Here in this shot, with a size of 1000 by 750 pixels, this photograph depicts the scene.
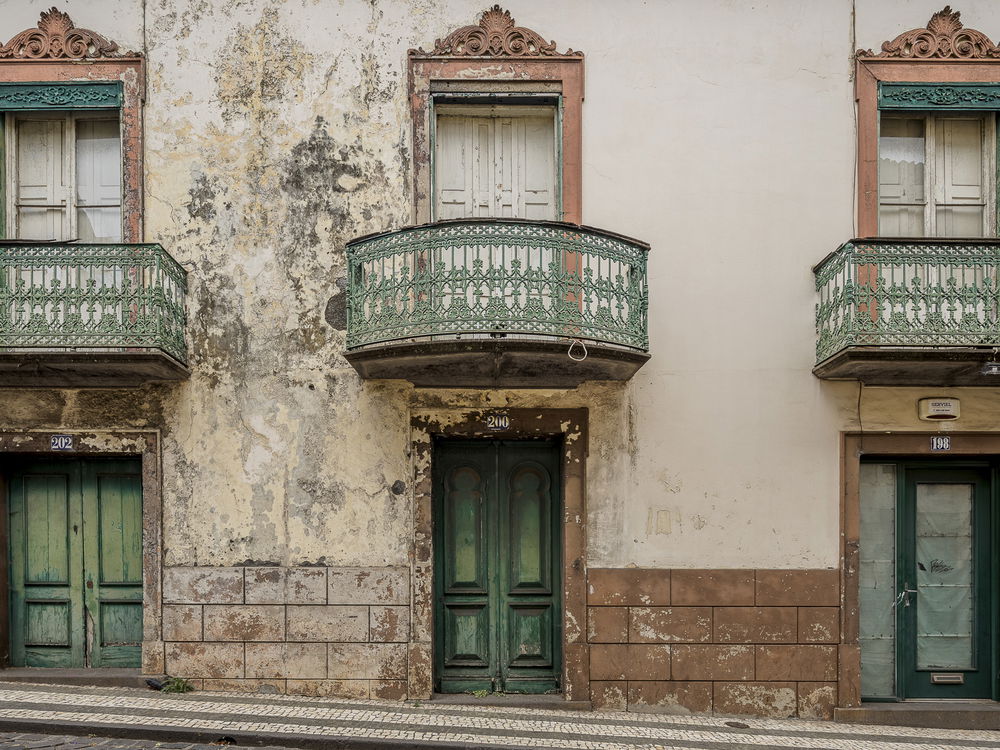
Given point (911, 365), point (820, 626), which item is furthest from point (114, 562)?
point (911, 365)

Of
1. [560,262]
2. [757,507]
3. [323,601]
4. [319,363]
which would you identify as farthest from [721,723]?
[319,363]

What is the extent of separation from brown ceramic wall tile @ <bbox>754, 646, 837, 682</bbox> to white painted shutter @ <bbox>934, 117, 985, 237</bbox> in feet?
14.1

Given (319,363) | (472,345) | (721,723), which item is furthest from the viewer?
(319,363)

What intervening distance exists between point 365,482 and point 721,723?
398cm

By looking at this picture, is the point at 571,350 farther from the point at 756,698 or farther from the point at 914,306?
the point at 756,698

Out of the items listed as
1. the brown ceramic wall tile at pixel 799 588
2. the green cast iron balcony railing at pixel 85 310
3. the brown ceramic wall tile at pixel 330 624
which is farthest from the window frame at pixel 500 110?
the brown ceramic wall tile at pixel 799 588

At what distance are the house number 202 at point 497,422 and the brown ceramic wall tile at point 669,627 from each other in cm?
215

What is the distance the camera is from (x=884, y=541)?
304 inches

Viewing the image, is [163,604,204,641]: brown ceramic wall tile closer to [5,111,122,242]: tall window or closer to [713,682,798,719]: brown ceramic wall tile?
[5,111,122,242]: tall window

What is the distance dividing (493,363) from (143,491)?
12.2ft

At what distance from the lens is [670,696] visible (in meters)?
7.40

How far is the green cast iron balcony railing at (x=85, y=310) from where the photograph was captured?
694 centimetres

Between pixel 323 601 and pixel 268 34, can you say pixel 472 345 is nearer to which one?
pixel 323 601

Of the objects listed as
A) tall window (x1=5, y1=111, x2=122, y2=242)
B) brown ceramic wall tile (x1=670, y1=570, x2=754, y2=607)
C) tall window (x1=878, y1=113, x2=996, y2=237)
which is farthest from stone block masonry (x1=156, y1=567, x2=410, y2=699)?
tall window (x1=878, y1=113, x2=996, y2=237)
